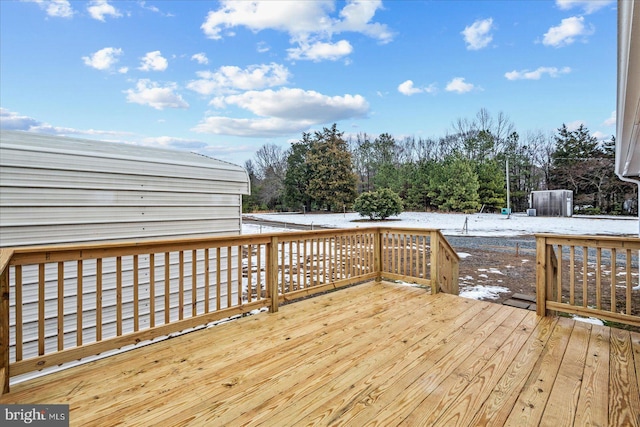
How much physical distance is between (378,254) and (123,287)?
3292 millimetres

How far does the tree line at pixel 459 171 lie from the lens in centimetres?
2242

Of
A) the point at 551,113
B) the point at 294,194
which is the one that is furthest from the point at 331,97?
the point at 551,113

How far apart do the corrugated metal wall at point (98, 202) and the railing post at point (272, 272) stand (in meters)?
0.93

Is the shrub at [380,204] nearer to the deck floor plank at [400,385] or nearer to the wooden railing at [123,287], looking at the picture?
the wooden railing at [123,287]

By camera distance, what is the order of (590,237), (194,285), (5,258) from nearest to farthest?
(5,258) < (194,285) < (590,237)

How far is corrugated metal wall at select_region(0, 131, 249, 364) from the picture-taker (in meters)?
2.73

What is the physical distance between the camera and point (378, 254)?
15.3 ft

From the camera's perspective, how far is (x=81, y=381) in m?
1.96

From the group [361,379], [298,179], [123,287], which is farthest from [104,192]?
[298,179]

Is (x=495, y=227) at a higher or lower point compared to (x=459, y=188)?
lower

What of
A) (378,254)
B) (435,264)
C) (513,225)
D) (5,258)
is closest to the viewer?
(5,258)

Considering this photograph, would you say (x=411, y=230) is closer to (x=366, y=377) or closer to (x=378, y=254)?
(x=378, y=254)

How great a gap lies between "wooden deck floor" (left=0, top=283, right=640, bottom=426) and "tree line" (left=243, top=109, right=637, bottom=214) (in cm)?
2124

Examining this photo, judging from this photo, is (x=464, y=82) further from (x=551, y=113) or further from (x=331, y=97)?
(x=551, y=113)
